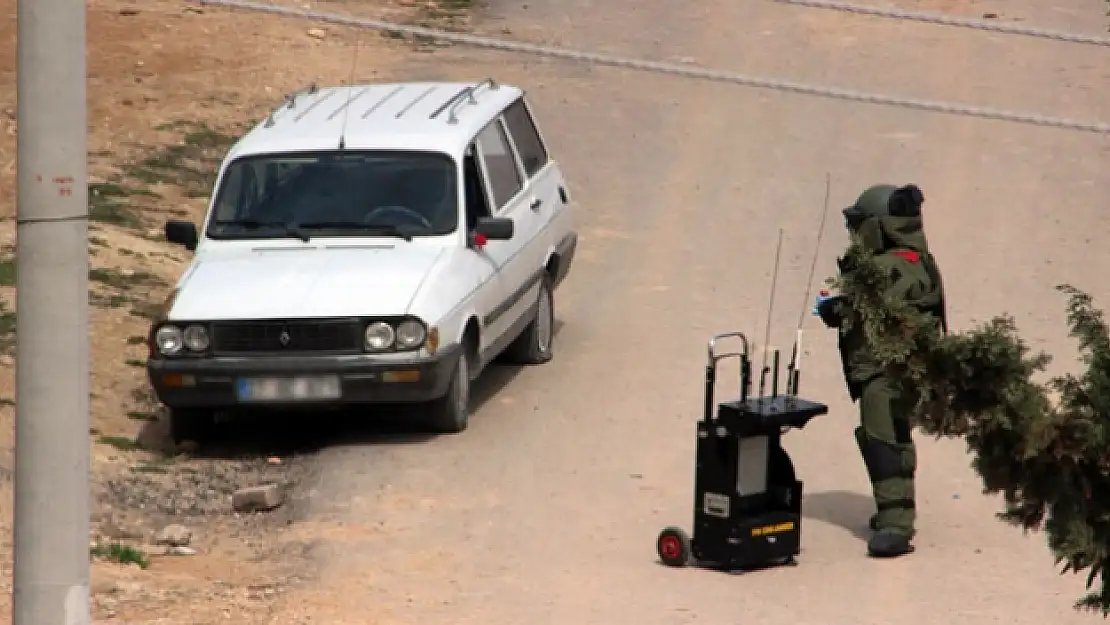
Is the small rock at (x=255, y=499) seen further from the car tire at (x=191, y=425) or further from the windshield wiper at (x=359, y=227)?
the windshield wiper at (x=359, y=227)

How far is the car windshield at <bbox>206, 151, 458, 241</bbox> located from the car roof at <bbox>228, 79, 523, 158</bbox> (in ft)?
0.29

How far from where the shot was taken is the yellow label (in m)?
10.7

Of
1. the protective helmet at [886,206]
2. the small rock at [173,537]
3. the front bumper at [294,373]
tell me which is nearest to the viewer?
the protective helmet at [886,206]

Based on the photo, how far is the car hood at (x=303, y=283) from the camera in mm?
12656

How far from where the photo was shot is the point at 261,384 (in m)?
12.6

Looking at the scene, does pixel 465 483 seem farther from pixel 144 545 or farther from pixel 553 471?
pixel 144 545

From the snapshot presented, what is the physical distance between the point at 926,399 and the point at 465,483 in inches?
272

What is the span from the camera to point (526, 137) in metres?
15.4

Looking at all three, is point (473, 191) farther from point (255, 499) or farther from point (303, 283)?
point (255, 499)

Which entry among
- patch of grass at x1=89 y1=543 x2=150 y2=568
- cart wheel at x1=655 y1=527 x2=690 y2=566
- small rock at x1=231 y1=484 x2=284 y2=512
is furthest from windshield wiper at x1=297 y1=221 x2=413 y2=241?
cart wheel at x1=655 y1=527 x2=690 y2=566

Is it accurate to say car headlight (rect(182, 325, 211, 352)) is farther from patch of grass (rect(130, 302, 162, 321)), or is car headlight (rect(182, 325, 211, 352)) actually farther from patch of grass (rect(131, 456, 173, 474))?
patch of grass (rect(130, 302, 162, 321))

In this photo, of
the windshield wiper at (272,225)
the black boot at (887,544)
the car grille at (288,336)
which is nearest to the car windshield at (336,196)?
the windshield wiper at (272,225)

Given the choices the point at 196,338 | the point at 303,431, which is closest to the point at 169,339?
the point at 196,338

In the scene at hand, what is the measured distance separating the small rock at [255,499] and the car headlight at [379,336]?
1104 millimetres
